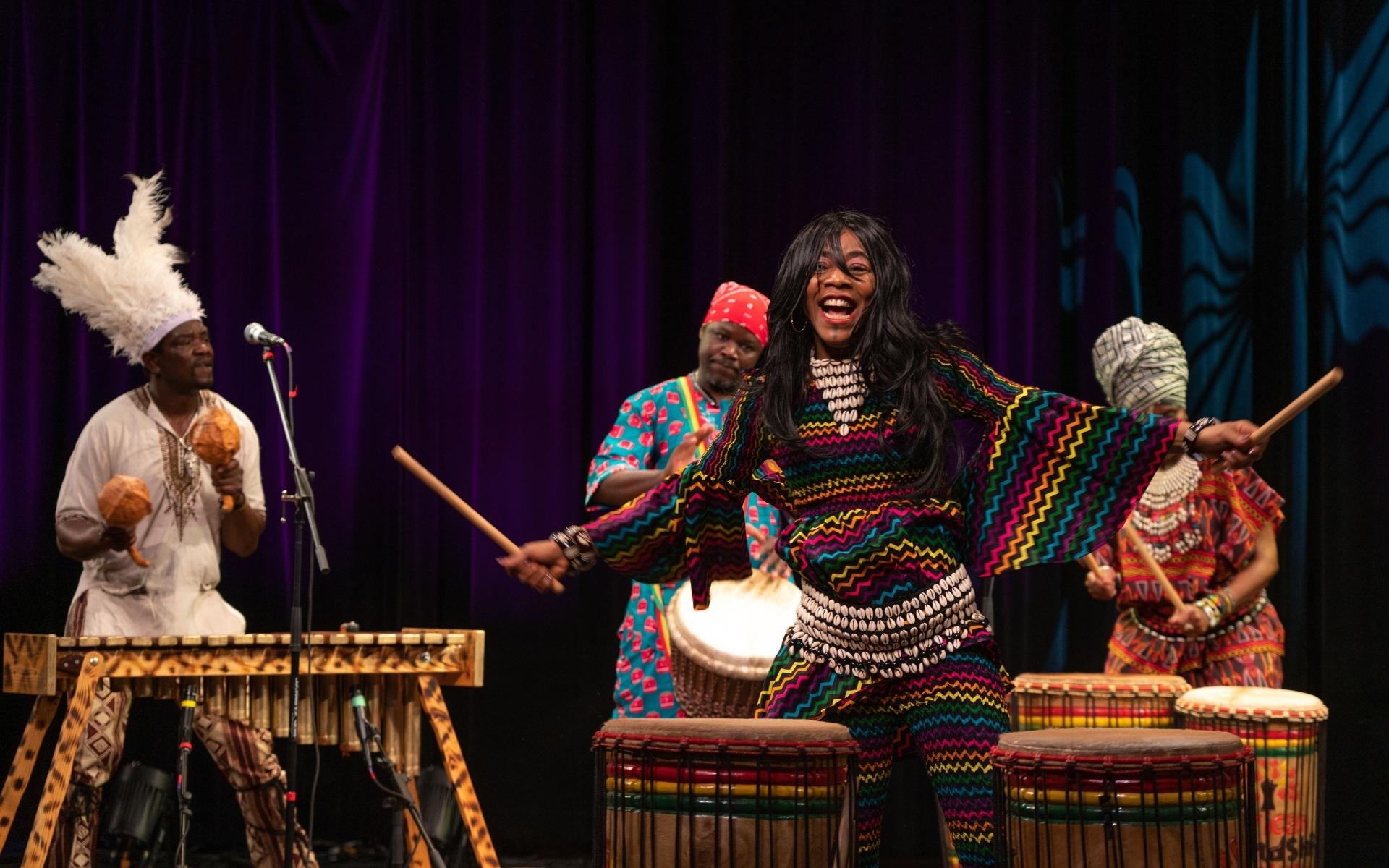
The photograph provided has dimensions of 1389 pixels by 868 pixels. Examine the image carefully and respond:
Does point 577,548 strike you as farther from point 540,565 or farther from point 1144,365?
point 1144,365

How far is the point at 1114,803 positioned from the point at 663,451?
7.73ft

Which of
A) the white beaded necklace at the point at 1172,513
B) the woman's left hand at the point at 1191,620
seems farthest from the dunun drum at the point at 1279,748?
the white beaded necklace at the point at 1172,513

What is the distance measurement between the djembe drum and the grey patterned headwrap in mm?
3287

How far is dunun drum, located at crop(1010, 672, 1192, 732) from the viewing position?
4750 millimetres

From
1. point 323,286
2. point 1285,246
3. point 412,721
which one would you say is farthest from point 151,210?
point 1285,246

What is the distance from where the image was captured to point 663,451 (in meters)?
4.93

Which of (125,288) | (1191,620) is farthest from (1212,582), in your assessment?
(125,288)

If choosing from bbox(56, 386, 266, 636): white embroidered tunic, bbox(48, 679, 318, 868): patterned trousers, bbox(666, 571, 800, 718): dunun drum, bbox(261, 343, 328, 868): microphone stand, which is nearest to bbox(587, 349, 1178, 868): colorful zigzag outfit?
bbox(666, 571, 800, 718): dunun drum

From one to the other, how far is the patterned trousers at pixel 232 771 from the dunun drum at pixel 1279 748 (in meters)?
2.85

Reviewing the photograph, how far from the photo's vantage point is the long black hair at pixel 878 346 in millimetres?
3059

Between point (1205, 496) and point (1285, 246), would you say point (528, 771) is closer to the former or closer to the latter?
point (1205, 496)

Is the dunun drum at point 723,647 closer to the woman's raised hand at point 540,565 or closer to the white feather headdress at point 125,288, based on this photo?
the woman's raised hand at point 540,565

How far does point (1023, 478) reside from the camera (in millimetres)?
3168

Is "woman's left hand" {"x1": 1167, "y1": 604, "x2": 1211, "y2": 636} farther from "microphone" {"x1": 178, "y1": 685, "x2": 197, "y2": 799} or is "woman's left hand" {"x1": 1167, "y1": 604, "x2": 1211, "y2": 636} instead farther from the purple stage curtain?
"microphone" {"x1": 178, "y1": 685, "x2": 197, "y2": 799}
